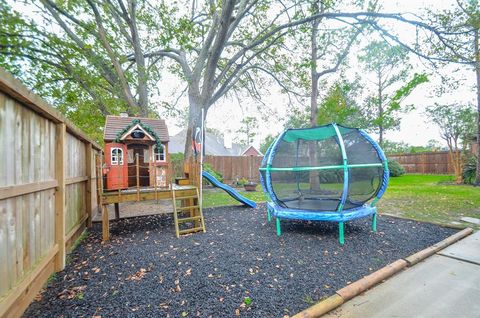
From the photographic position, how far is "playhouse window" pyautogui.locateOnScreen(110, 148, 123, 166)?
3.63 metres

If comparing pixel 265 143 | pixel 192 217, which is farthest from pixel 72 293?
pixel 265 143

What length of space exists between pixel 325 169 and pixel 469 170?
10604 mm

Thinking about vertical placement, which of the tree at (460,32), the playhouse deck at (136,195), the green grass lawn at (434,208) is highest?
the tree at (460,32)

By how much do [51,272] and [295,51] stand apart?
862 cm

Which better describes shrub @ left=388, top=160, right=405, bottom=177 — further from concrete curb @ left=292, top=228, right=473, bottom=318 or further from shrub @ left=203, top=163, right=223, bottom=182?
concrete curb @ left=292, top=228, right=473, bottom=318

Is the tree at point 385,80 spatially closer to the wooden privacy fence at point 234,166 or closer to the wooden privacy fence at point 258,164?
the wooden privacy fence at point 258,164

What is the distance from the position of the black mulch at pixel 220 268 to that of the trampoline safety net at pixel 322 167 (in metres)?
0.64

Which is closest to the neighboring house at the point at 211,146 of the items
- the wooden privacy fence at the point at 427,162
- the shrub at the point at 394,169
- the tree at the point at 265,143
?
the tree at the point at 265,143

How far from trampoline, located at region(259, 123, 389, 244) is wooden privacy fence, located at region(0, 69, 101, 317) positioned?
286cm

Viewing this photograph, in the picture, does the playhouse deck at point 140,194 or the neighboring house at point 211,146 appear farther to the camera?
the neighboring house at point 211,146

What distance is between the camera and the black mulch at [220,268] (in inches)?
70.6

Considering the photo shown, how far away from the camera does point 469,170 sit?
31.2ft

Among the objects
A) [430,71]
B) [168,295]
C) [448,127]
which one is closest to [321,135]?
[430,71]


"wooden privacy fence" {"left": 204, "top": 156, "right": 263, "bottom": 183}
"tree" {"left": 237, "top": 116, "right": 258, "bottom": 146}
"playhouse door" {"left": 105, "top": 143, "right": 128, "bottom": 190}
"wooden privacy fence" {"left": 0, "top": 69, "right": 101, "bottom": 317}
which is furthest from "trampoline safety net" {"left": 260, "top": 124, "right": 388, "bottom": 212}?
"wooden privacy fence" {"left": 204, "top": 156, "right": 263, "bottom": 183}
